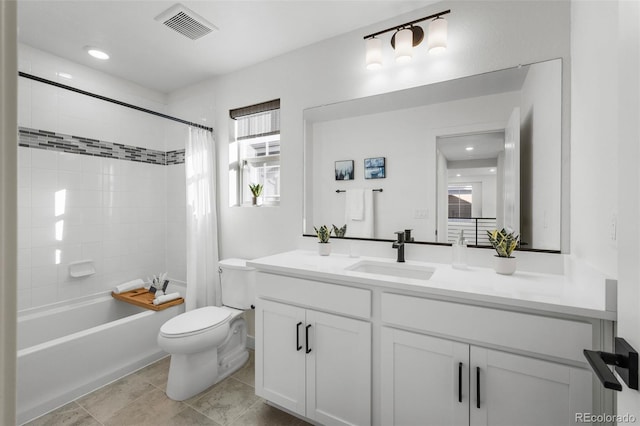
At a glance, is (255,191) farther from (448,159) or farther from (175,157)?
(448,159)

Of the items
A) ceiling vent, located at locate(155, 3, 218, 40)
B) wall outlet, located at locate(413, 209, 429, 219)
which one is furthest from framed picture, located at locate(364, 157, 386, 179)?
ceiling vent, located at locate(155, 3, 218, 40)

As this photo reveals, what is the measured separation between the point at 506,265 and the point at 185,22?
2.46 meters

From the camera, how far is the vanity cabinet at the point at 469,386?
1025mm

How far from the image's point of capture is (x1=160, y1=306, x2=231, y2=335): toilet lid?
1.87m

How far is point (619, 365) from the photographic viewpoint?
532 mm

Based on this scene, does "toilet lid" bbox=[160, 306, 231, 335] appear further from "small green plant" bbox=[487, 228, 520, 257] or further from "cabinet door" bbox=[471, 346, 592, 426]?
"small green plant" bbox=[487, 228, 520, 257]

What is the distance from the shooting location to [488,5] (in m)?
1.58

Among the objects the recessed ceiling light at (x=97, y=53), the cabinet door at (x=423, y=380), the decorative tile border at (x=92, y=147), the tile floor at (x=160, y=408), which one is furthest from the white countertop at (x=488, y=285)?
the recessed ceiling light at (x=97, y=53)

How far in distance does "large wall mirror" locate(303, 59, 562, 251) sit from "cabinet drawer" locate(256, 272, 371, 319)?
0.61 m

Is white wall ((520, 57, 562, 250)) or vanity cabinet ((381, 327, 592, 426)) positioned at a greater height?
white wall ((520, 57, 562, 250))

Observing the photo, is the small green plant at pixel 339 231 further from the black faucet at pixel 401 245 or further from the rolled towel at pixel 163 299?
the rolled towel at pixel 163 299

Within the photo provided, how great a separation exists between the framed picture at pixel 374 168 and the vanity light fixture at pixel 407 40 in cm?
59

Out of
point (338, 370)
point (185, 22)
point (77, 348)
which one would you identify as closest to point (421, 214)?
point (338, 370)

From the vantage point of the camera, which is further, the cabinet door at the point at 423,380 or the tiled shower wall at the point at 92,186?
the tiled shower wall at the point at 92,186
